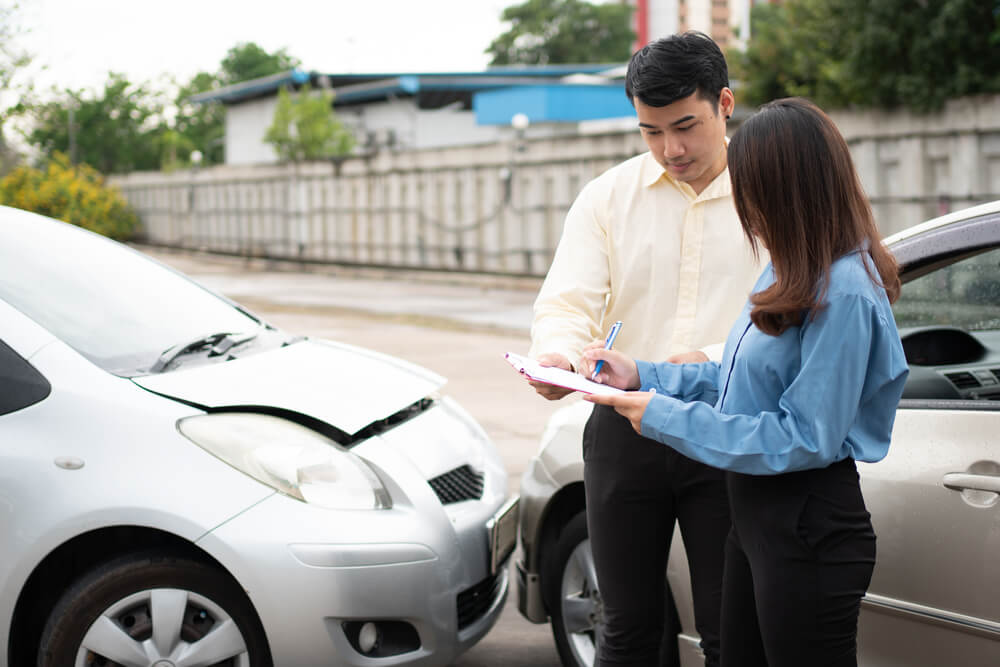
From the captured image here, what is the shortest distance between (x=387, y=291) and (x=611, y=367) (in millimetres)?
17750

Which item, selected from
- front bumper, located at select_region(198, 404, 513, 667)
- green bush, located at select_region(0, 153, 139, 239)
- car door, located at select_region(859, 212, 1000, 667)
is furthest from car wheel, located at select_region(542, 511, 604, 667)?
green bush, located at select_region(0, 153, 139, 239)

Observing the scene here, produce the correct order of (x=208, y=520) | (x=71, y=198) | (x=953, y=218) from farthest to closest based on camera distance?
(x=71, y=198) < (x=208, y=520) < (x=953, y=218)

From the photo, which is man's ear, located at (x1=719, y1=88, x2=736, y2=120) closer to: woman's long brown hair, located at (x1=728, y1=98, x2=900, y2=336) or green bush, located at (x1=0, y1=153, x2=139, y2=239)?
woman's long brown hair, located at (x1=728, y1=98, x2=900, y2=336)

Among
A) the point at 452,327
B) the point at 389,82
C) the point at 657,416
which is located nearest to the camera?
the point at 657,416

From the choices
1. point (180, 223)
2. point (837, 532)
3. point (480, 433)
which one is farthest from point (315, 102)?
point (837, 532)

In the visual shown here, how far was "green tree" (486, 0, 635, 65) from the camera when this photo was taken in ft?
231

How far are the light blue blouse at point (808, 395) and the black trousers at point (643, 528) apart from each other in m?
0.38

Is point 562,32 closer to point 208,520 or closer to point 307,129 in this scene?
point 307,129

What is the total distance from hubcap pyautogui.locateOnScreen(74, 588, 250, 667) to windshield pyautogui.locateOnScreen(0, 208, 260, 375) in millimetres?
700

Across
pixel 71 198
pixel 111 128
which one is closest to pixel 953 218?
pixel 71 198

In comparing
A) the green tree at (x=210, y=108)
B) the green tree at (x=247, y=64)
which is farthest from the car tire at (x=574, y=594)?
the green tree at (x=247, y=64)

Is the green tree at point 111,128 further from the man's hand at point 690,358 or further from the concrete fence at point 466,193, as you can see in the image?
the man's hand at point 690,358

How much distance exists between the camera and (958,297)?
2.87m

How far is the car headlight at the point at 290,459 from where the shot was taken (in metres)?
2.95
